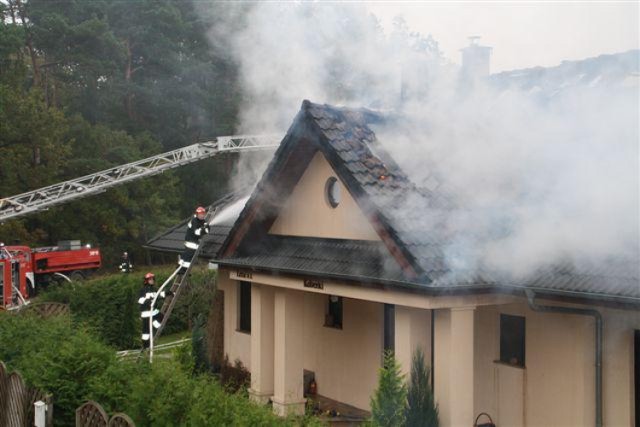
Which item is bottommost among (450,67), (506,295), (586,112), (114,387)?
(114,387)

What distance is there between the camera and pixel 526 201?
10.7 m

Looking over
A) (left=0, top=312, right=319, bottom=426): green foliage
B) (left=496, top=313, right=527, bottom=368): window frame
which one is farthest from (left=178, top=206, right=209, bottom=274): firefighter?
(left=496, top=313, right=527, bottom=368): window frame

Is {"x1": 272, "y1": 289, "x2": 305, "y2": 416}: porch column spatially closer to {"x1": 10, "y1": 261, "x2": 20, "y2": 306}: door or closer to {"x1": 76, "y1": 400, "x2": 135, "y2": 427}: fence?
{"x1": 76, "y1": 400, "x2": 135, "y2": 427}: fence

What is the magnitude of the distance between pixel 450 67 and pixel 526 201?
3.77 m

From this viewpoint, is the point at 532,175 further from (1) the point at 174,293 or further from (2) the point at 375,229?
(1) the point at 174,293

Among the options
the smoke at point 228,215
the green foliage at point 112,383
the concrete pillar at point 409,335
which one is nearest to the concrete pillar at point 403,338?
the concrete pillar at point 409,335

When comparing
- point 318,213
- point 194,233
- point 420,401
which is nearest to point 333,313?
point 318,213

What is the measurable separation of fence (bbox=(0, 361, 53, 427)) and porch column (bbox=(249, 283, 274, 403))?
466 cm

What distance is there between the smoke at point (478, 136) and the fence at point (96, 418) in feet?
14.4

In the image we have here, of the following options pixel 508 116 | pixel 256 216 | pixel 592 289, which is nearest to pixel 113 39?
pixel 256 216

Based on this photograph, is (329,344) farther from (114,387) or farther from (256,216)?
(114,387)

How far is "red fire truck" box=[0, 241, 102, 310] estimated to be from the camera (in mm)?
27297

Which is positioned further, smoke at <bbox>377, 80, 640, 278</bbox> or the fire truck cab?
the fire truck cab

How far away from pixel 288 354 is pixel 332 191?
2898 mm
